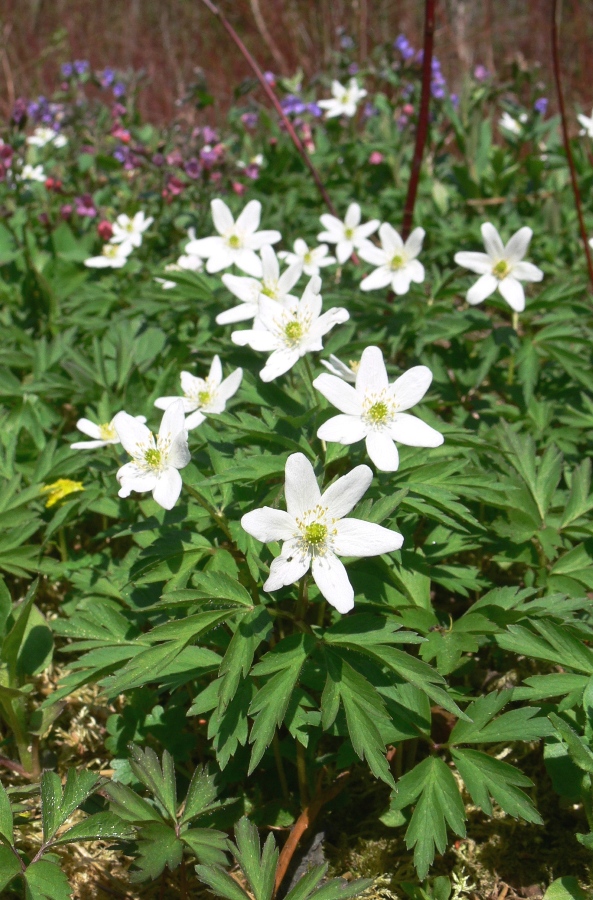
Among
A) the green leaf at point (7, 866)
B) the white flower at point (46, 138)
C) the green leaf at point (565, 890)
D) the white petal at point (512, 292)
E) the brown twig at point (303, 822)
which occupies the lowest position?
the green leaf at point (565, 890)

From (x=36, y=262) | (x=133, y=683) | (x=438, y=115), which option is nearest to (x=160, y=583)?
(x=133, y=683)

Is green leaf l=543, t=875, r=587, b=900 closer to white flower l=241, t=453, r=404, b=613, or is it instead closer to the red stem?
white flower l=241, t=453, r=404, b=613

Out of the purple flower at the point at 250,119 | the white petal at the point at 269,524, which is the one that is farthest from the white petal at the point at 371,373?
the purple flower at the point at 250,119

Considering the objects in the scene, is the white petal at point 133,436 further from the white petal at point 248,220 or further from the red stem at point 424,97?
the red stem at point 424,97

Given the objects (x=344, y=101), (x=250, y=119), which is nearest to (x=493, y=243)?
(x=344, y=101)

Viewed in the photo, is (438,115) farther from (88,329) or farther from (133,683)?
(133,683)

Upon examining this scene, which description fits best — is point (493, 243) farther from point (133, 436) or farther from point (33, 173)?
point (33, 173)
